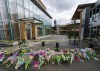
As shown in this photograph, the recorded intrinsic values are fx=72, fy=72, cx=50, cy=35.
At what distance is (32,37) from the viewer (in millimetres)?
14766

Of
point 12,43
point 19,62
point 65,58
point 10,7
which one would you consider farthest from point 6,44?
point 65,58

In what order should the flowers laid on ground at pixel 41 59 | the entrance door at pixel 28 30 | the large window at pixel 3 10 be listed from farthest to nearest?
1. the entrance door at pixel 28 30
2. the large window at pixel 3 10
3. the flowers laid on ground at pixel 41 59

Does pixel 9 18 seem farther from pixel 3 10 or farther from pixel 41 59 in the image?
pixel 41 59

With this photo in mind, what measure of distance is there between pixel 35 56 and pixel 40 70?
1071mm

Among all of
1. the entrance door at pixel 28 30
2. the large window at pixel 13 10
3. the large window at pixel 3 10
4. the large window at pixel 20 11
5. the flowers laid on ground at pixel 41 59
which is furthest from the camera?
the entrance door at pixel 28 30

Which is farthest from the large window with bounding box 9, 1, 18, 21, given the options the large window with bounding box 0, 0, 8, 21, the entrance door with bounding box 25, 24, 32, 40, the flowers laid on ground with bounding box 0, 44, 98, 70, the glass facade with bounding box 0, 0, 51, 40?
the flowers laid on ground with bounding box 0, 44, 98, 70

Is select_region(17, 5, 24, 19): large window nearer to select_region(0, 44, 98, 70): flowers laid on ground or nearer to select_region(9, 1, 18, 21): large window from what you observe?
select_region(9, 1, 18, 21): large window

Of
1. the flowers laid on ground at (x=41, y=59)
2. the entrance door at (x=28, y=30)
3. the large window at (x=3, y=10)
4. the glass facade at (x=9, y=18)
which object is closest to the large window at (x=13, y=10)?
the glass facade at (x=9, y=18)

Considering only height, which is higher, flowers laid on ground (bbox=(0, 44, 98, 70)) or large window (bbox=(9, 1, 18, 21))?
large window (bbox=(9, 1, 18, 21))

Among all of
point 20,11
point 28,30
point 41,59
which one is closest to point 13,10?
point 20,11

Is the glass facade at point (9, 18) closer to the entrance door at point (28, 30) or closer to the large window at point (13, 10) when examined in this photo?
the large window at point (13, 10)

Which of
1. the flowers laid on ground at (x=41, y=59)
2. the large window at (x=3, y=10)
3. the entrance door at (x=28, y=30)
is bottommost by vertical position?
the flowers laid on ground at (x=41, y=59)

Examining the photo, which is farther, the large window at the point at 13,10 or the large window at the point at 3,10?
the large window at the point at 13,10

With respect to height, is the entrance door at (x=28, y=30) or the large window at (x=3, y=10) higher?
the large window at (x=3, y=10)
